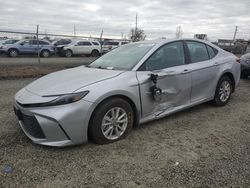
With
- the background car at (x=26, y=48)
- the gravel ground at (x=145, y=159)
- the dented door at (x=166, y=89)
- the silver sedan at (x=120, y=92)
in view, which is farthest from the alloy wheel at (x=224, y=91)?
the background car at (x=26, y=48)

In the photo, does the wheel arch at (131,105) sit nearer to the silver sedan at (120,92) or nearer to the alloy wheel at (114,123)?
the silver sedan at (120,92)

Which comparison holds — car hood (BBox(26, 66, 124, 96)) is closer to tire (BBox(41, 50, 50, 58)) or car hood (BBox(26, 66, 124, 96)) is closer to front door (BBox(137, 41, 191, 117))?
front door (BBox(137, 41, 191, 117))

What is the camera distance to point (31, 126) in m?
3.36

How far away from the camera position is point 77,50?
22344 millimetres

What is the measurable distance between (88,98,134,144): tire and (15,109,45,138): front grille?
641 mm

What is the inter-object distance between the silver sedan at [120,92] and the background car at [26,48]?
16080 millimetres

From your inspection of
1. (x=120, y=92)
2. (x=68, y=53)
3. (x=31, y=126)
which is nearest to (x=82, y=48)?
(x=68, y=53)

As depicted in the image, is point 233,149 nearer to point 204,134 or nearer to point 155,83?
point 204,134

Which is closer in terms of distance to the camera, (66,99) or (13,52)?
(66,99)

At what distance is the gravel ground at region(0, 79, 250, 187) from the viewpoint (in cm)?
276

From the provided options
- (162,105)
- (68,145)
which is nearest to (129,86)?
(162,105)

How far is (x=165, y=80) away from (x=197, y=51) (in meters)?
1.28

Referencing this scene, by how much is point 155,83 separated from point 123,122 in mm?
800

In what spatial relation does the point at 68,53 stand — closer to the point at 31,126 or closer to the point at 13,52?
the point at 13,52
